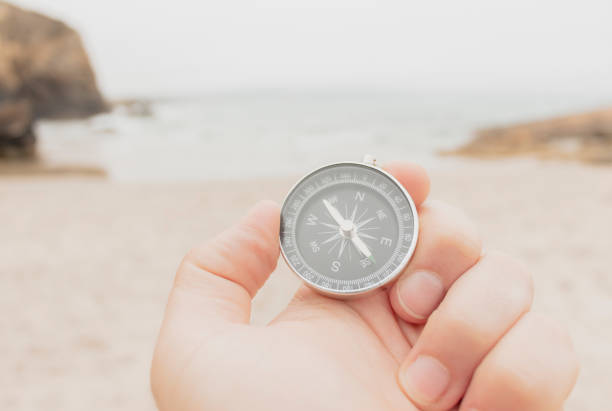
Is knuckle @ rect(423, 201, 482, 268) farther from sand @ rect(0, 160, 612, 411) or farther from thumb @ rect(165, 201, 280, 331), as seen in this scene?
sand @ rect(0, 160, 612, 411)

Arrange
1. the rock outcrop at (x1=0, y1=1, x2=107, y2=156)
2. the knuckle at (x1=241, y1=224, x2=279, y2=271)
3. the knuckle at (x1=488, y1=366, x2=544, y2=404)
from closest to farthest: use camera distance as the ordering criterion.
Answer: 1. the knuckle at (x1=488, y1=366, x2=544, y2=404)
2. the knuckle at (x1=241, y1=224, x2=279, y2=271)
3. the rock outcrop at (x1=0, y1=1, x2=107, y2=156)

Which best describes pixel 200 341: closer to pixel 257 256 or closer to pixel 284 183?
pixel 257 256

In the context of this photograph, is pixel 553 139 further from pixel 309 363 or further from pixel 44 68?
pixel 44 68

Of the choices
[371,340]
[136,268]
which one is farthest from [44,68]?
[371,340]

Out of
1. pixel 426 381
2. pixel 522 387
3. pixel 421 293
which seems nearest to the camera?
pixel 522 387

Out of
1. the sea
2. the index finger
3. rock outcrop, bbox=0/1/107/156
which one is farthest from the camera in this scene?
rock outcrop, bbox=0/1/107/156

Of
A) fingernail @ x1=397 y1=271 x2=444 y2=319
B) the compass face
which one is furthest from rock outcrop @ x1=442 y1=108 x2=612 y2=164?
fingernail @ x1=397 y1=271 x2=444 y2=319

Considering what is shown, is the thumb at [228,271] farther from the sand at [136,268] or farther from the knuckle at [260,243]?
the sand at [136,268]
